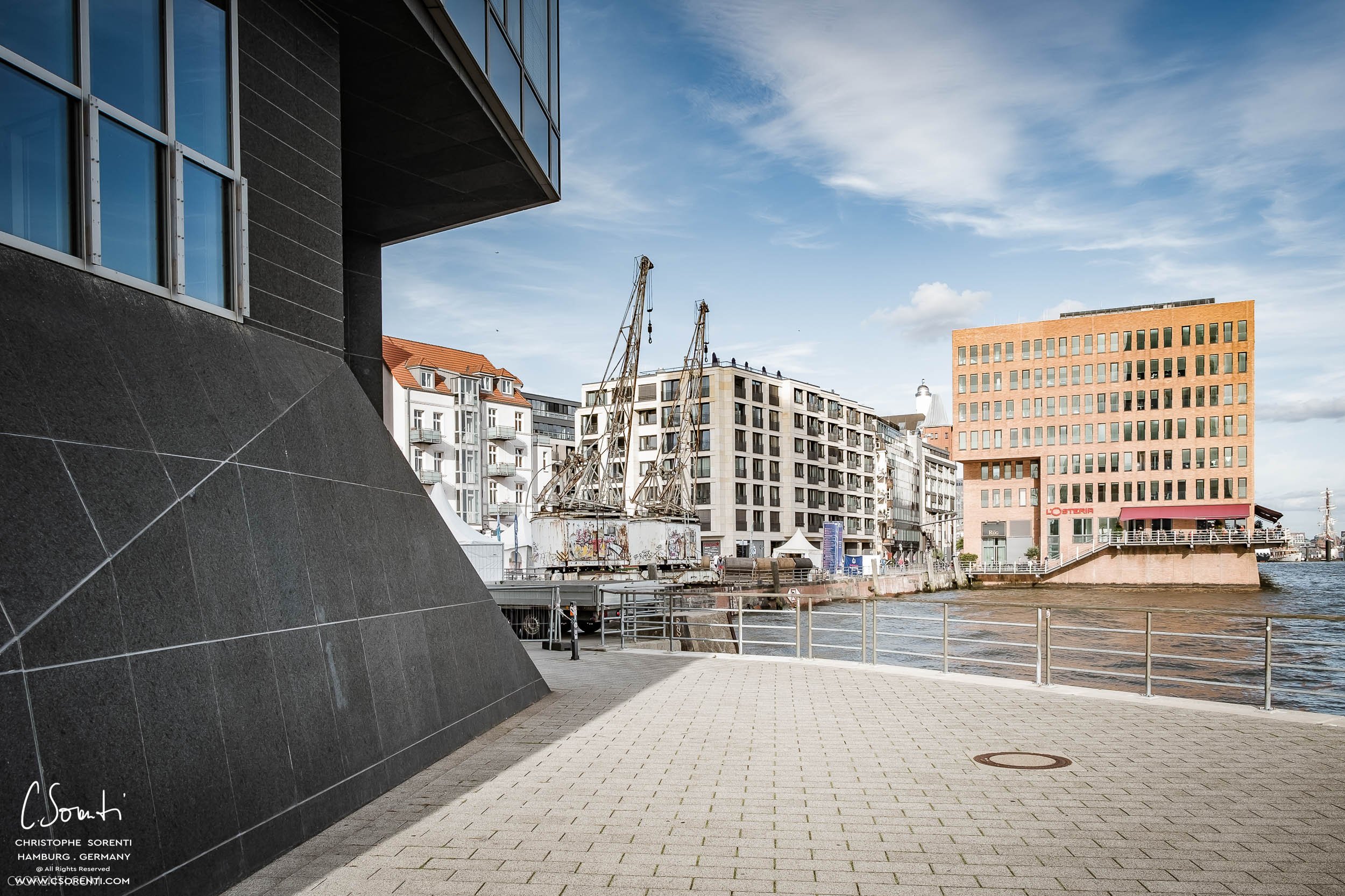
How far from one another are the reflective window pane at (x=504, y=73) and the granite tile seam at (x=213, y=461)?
3.96 meters

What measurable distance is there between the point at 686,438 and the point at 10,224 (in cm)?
7596

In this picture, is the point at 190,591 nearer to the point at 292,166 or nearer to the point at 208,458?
the point at 208,458

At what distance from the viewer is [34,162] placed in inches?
231

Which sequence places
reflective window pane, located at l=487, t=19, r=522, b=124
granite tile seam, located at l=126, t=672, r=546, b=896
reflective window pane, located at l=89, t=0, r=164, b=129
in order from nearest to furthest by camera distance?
granite tile seam, located at l=126, t=672, r=546, b=896
reflective window pane, located at l=89, t=0, r=164, b=129
reflective window pane, located at l=487, t=19, r=522, b=124

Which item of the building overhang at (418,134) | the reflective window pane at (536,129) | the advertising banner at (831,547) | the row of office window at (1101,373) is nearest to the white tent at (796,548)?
the advertising banner at (831,547)

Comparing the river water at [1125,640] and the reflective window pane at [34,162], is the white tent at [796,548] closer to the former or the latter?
the river water at [1125,640]

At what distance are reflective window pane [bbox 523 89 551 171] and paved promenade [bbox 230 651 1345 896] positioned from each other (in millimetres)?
6955

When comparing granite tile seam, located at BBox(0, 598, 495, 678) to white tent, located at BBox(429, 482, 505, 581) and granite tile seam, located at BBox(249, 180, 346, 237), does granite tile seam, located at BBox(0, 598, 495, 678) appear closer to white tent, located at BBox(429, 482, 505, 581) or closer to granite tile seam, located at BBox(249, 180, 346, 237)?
granite tile seam, located at BBox(249, 180, 346, 237)

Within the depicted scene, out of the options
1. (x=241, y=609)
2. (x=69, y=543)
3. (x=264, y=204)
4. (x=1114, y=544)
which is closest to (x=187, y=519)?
(x=241, y=609)

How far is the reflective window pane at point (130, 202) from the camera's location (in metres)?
6.57

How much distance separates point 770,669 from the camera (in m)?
16.4

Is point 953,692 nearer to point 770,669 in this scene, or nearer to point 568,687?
point 770,669

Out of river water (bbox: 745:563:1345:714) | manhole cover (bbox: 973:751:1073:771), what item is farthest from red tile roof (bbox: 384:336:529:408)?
manhole cover (bbox: 973:751:1073:771)
